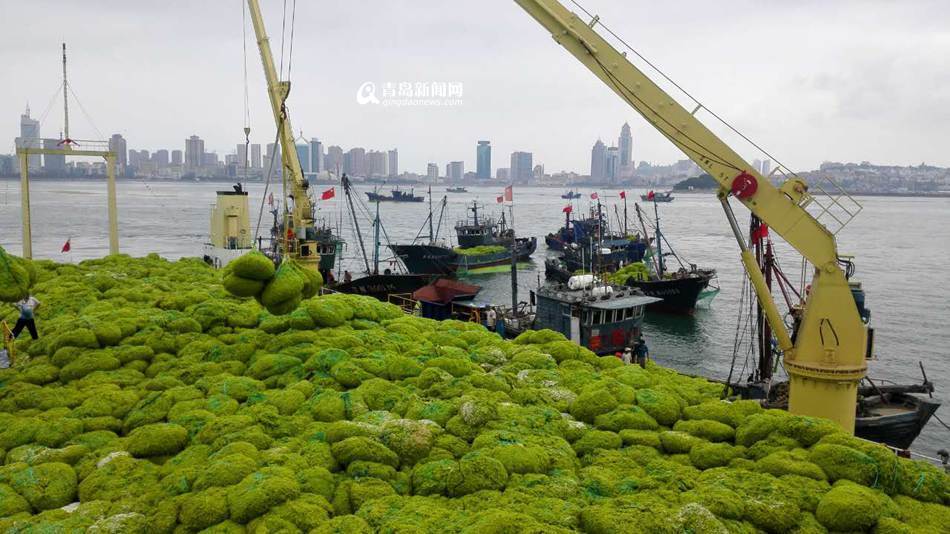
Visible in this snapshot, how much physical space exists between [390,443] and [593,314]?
1670 centimetres

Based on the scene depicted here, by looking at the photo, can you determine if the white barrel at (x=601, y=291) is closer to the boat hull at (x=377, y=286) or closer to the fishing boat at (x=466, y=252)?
the boat hull at (x=377, y=286)

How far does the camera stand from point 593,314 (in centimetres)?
2470

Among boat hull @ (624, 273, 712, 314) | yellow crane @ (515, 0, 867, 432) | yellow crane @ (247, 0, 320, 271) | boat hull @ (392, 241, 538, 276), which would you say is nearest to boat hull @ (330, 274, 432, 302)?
yellow crane @ (247, 0, 320, 271)

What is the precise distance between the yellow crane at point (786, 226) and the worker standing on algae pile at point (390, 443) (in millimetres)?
1889

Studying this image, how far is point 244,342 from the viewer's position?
13078mm

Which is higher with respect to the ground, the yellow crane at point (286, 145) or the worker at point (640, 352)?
the yellow crane at point (286, 145)

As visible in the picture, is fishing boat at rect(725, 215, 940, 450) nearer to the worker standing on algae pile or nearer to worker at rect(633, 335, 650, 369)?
the worker standing on algae pile

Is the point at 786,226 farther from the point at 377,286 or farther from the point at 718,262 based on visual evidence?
the point at 718,262

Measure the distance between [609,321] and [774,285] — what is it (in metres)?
37.1

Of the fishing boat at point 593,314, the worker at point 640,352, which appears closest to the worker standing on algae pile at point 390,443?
the worker at point 640,352


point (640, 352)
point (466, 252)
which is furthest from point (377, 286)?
point (466, 252)

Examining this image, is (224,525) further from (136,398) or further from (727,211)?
(727,211)

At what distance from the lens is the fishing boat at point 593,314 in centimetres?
2473

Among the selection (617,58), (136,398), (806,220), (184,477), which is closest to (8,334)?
(136,398)
